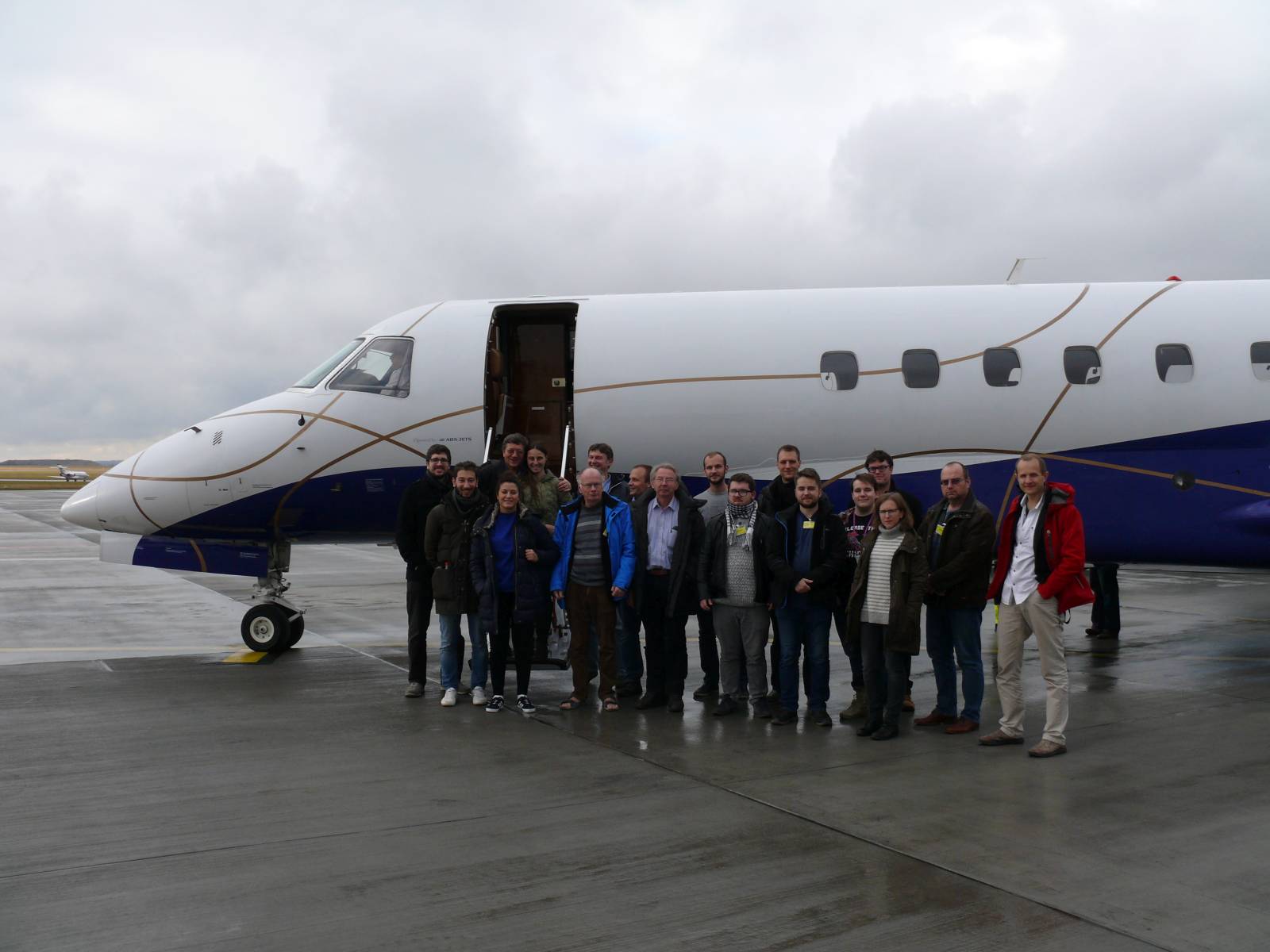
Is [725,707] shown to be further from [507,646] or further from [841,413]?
[841,413]

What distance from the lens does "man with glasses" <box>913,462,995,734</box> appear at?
7.09 metres

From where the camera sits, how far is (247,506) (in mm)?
10633

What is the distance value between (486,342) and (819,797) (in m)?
6.42

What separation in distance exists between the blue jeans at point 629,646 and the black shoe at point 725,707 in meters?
0.95

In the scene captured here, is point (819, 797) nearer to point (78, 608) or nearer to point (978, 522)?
point (978, 522)

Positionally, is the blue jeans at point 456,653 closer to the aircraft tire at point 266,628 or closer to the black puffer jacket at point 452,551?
the black puffer jacket at point 452,551

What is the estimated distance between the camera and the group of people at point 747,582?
6.98 meters

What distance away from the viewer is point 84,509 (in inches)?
424

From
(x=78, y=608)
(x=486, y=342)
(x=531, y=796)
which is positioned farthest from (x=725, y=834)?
(x=78, y=608)

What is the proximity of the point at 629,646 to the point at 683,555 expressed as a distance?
1318 millimetres

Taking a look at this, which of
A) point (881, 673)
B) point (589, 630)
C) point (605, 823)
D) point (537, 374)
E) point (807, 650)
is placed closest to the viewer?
point (605, 823)

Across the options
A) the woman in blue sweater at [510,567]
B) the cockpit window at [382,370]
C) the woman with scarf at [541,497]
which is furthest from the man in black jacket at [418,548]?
the cockpit window at [382,370]

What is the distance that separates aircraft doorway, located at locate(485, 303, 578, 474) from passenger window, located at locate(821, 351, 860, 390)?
279cm

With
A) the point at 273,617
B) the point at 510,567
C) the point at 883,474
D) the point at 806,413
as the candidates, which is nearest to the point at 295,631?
the point at 273,617
